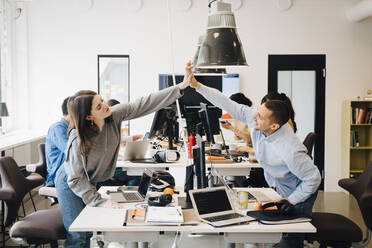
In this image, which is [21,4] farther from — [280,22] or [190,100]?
[280,22]

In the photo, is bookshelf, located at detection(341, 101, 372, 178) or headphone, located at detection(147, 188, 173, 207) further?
bookshelf, located at detection(341, 101, 372, 178)

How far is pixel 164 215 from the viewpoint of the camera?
2611mm

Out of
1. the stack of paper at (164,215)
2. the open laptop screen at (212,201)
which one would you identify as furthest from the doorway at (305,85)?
the stack of paper at (164,215)

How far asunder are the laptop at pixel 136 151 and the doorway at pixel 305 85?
11.1ft

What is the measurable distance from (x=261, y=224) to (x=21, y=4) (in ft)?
20.1

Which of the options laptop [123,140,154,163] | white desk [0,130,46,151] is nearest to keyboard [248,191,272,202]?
laptop [123,140,154,163]

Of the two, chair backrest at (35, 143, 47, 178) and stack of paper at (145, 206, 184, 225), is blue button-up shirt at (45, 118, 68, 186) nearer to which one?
chair backrest at (35, 143, 47, 178)

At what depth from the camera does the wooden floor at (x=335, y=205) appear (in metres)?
5.77

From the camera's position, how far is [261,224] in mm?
2572

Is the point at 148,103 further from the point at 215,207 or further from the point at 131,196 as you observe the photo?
the point at 215,207

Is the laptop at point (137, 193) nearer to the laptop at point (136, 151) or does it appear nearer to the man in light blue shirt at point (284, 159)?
the man in light blue shirt at point (284, 159)

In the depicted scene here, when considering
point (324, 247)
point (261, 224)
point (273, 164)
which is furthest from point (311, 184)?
point (324, 247)

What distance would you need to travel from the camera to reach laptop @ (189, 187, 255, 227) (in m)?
2.61

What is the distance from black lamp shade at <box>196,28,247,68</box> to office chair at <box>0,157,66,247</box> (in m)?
1.64
